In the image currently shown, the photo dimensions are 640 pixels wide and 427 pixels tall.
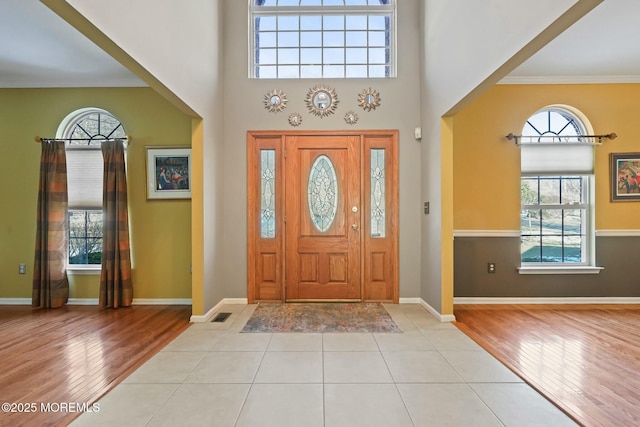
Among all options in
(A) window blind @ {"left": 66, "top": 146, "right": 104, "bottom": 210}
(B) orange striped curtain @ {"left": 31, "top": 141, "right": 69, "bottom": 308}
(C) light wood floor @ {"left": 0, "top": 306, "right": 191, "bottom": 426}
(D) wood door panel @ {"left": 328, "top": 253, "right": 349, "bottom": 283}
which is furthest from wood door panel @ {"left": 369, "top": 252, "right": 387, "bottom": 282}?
(B) orange striped curtain @ {"left": 31, "top": 141, "right": 69, "bottom": 308}

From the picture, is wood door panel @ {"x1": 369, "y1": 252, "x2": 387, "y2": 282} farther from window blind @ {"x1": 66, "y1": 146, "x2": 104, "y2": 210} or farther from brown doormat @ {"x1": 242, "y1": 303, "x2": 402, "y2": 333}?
window blind @ {"x1": 66, "y1": 146, "x2": 104, "y2": 210}

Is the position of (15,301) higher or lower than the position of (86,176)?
lower

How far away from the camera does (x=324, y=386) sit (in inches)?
80.5

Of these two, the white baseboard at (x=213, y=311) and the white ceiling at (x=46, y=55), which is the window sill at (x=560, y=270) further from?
the white ceiling at (x=46, y=55)

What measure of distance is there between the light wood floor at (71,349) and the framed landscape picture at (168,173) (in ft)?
4.53

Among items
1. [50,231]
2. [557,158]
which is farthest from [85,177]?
[557,158]

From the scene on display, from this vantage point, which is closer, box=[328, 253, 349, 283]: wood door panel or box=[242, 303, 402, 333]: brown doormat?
box=[242, 303, 402, 333]: brown doormat

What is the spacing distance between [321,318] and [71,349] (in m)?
2.19

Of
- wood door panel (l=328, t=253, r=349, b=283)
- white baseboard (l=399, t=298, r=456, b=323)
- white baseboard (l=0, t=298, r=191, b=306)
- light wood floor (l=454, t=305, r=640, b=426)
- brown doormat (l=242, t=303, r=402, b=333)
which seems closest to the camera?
light wood floor (l=454, t=305, r=640, b=426)

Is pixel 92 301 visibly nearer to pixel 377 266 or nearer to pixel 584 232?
pixel 377 266

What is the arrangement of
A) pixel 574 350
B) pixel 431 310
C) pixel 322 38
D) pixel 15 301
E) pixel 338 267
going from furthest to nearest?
pixel 322 38 < pixel 338 267 < pixel 15 301 < pixel 431 310 < pixel 574 350

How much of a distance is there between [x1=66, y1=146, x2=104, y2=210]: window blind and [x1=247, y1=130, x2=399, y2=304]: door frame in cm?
189

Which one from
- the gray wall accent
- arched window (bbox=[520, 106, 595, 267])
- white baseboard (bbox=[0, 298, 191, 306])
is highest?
arched window (bbox=[520, 106, 595, 267])

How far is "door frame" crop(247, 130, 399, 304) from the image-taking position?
4027 mm
